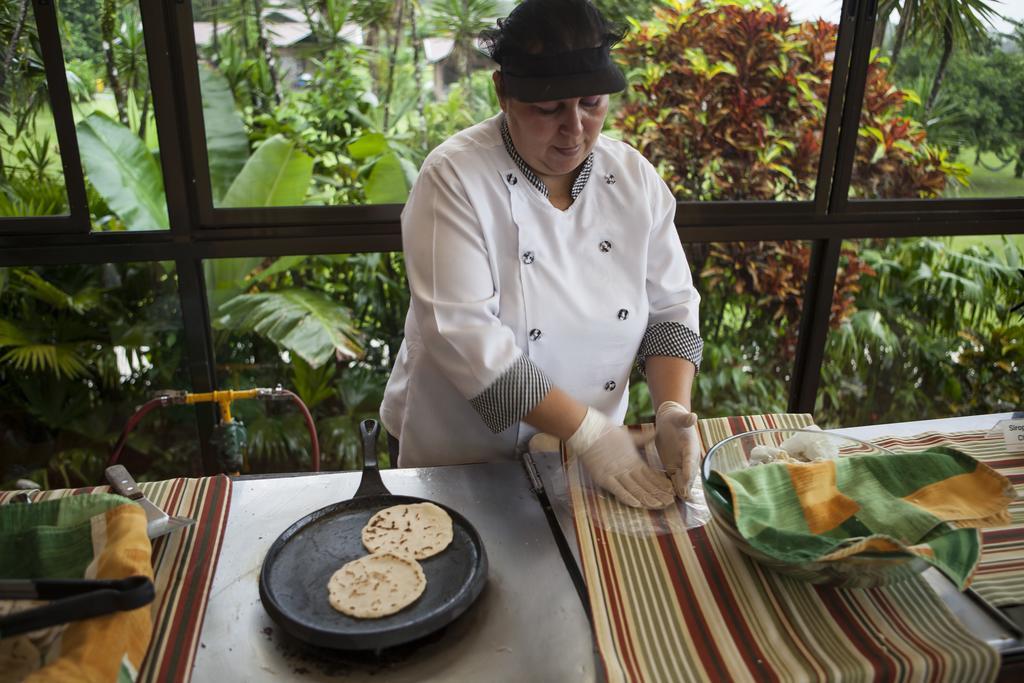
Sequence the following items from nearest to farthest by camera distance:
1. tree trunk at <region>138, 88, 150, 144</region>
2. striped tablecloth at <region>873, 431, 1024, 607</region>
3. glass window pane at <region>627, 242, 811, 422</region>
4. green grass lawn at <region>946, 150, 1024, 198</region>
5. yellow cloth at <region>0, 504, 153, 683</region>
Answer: yellow cloth at <region>0, 504, 153, 683</region> < striped tablecloth at <region>873, 431, 1024, 607</region> < tree trunk at <region>138, 88, 150, 144</region> < green grass lawn at <region>946, 150, 1024, 198</region> < glass window pane at <region>627, 242, 811, 422</region>

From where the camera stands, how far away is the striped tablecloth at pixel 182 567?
36.3 inches

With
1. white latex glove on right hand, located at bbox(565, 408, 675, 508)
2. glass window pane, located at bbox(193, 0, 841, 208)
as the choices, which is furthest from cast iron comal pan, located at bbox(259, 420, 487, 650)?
glass window pane, located at bbox(193, 0, 841, 208)

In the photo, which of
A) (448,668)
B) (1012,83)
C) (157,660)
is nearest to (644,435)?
(448,668)

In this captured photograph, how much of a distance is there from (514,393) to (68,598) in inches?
30.3

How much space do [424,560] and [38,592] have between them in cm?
47

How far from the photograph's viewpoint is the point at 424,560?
1072mm

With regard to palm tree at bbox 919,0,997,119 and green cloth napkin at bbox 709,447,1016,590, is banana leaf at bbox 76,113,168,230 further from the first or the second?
palm tree at bbox 919,0,997,119

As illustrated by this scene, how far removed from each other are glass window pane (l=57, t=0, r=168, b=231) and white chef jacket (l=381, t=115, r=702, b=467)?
1.13m

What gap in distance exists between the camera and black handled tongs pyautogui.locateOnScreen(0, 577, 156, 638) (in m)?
0.80

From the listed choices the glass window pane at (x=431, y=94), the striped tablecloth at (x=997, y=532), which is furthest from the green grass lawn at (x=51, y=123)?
the striped tablecloth at (x=997, y=532)

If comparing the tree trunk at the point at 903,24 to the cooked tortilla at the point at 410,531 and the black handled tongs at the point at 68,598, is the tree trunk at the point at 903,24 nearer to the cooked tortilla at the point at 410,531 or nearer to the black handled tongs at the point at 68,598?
the cooked tortilla at the point at 410,531

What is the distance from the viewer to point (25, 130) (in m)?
2.15

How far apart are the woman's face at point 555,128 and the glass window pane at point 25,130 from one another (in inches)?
56.6

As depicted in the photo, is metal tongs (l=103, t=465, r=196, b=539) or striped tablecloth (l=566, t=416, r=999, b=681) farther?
metal tongs (l=103, t=465, r=196, b=539)
